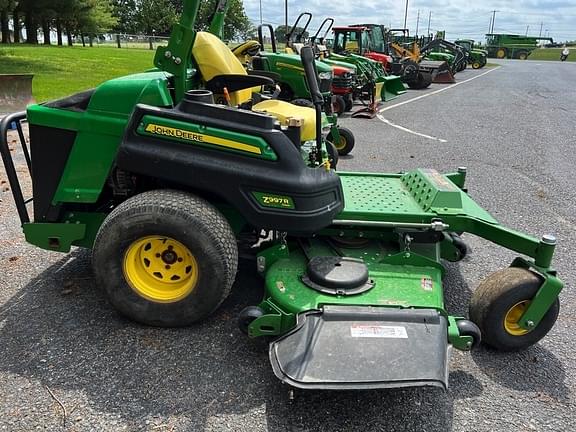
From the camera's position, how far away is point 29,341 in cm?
270

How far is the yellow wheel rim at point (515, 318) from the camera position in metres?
2.66

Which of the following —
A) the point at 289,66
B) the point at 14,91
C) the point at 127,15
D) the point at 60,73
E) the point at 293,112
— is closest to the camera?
the point at 293,112

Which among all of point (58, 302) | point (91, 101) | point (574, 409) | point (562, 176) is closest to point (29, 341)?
point (58, 302)

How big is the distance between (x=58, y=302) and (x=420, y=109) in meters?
10.5

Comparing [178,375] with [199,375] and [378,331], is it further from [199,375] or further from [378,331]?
[378,331]

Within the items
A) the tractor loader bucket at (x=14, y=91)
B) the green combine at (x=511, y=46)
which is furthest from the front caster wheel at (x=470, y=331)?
the green combine at (x=511, y=46)

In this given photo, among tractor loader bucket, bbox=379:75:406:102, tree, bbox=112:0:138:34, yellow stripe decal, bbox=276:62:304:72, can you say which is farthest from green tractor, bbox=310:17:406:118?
tree, bbox=112:0:138:34

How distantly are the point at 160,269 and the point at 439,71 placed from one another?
18053mm

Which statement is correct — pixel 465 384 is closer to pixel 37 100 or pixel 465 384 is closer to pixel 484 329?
pixel 484 329

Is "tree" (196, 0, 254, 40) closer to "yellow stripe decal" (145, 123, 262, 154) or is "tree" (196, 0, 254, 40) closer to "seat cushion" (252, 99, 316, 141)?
"seat cushion" (252, 99, 316, 141)

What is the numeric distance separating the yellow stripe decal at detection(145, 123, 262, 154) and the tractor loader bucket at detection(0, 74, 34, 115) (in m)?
7.42

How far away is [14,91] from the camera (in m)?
8.87

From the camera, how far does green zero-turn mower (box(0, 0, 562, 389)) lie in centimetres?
242

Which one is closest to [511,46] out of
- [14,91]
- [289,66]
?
[289,66]
